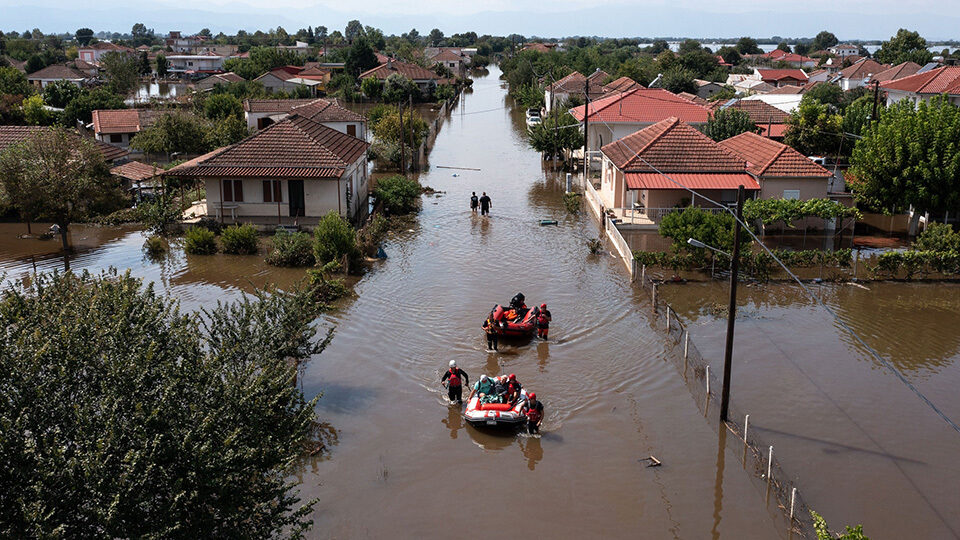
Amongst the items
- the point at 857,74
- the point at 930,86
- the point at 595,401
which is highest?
the point at 857,74

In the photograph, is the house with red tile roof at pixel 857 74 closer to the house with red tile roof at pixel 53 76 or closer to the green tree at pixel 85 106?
the green tree at pixel 85 106

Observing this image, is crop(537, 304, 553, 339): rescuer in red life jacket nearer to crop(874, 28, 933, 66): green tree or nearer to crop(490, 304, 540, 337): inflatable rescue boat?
crop(490, 304, 540, 337): inflatable rescue boat

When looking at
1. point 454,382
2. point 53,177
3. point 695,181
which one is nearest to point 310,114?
point 53,177

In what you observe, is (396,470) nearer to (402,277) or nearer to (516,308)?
(516,308)

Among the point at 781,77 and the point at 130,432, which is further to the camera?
the point at 781,77

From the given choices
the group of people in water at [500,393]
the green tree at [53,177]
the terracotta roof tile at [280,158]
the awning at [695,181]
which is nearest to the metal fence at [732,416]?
the group of people in water at [500,393]

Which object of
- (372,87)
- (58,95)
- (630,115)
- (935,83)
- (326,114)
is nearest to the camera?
(630,115)

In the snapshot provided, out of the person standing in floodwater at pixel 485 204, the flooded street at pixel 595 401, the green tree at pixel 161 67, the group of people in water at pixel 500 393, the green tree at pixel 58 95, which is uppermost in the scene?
the green tree at pixel 161 67

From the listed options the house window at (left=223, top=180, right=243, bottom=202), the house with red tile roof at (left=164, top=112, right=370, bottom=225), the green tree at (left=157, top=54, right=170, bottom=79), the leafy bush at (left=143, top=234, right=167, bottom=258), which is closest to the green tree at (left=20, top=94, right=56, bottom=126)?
the house with red tile roof at (left=164, top=112, right=370, bottom=225)

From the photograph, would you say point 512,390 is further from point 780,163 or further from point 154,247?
point 780,163
